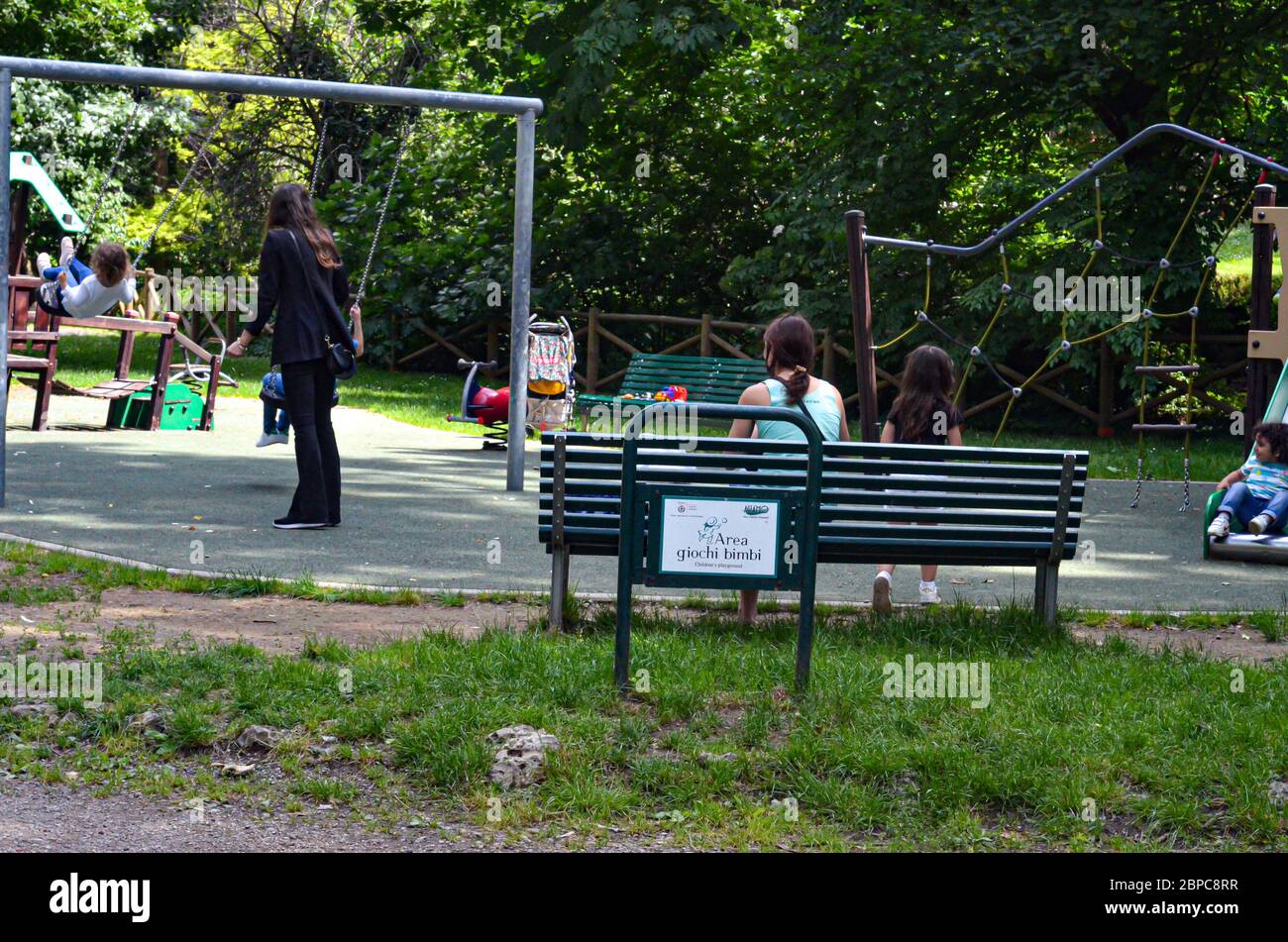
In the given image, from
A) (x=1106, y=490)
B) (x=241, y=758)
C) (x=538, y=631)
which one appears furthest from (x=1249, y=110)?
(x=241, y=758)

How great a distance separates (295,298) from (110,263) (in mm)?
6150

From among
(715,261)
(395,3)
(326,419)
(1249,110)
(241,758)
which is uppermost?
(395,3)

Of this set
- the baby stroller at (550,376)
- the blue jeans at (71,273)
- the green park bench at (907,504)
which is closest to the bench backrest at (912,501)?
the green park bench at (907,504)

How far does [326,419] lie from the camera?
1005 cm

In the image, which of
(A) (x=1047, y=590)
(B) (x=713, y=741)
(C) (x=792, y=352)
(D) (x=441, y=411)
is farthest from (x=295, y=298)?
(D) (x=441, y=411)

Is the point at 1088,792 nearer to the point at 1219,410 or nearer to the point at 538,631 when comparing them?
the point at 538,631

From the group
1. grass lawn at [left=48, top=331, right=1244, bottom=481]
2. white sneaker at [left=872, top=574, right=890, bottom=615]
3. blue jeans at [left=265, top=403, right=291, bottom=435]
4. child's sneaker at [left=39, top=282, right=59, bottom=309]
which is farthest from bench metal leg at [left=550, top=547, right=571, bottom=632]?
child's sneaker at [left=39, top=282, right=59, bottom=309]

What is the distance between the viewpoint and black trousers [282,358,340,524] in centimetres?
983

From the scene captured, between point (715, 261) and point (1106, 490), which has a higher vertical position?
point (715, 261)

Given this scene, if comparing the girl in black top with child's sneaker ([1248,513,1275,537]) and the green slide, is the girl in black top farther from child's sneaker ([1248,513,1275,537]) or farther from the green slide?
the green slide

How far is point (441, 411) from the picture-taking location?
20.3m

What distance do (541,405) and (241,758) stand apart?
33.9 feet

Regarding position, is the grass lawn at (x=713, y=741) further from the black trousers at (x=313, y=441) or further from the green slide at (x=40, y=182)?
the green slide at (x=40, y=182)

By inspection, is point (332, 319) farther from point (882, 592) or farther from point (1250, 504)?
point (1250, 504)
